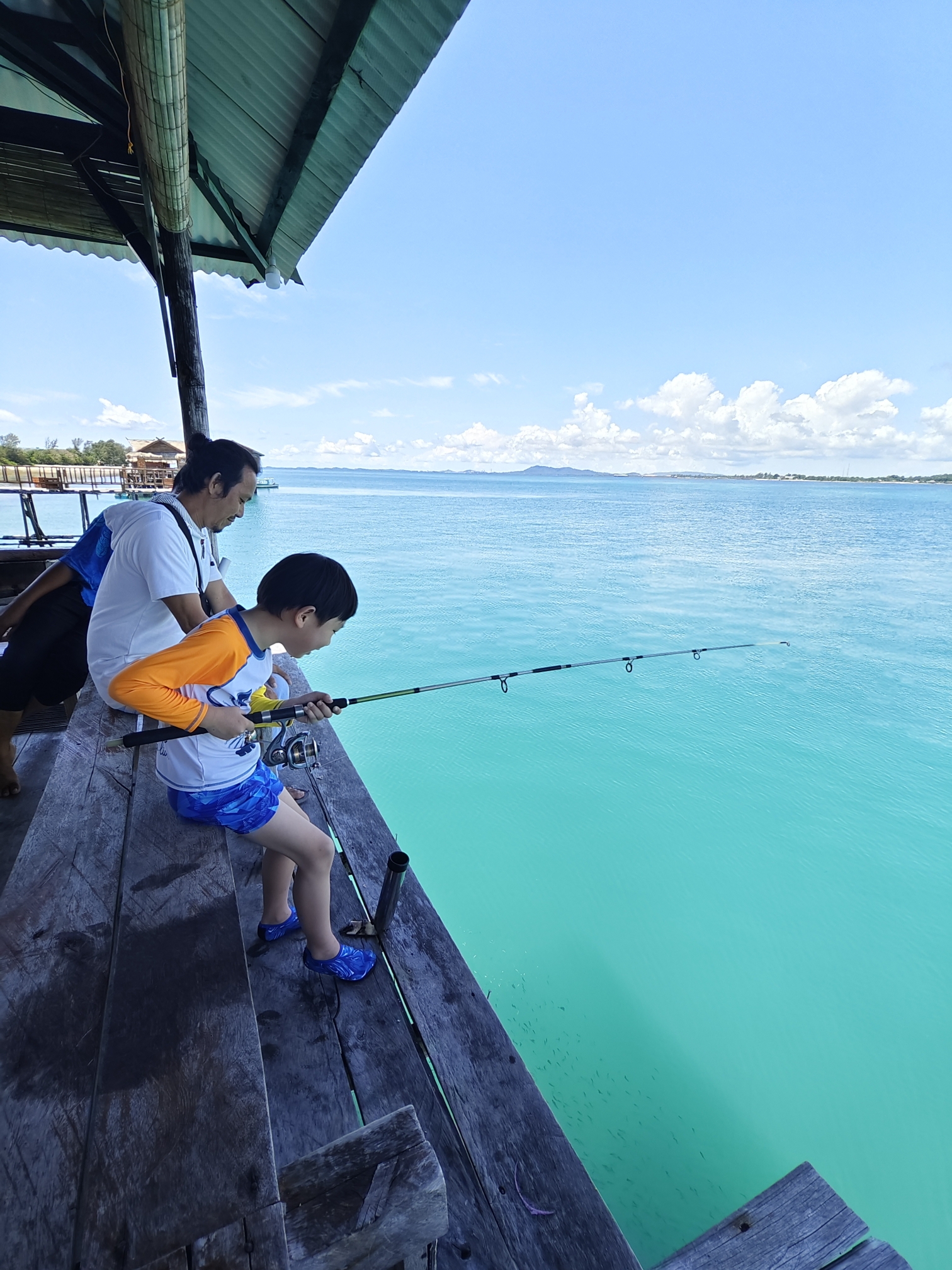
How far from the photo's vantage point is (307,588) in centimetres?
143

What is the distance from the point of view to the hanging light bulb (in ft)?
14.3

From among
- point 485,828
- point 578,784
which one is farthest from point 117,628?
point 578,784

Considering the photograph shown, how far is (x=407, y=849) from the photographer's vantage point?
523 cm

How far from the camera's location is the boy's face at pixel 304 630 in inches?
56.8

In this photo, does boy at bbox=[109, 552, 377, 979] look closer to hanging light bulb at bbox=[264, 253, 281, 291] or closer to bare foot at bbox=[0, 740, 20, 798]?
bare foot at bbox=[0, 740, 20, 798]

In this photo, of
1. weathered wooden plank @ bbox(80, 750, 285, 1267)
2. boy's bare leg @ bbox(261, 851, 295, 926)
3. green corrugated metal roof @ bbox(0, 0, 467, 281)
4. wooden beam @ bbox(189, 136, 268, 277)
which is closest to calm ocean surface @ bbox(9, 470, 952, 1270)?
boy's bare leg @ bbox(261, 851, 295, 926)

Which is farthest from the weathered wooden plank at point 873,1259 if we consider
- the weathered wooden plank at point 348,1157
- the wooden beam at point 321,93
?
the wooden beam at point 321,93

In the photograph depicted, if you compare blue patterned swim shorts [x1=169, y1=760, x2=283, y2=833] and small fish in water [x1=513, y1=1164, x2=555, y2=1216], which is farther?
blue patterned swim shorts [x1=169, y1=760, x2=283, y2=833]

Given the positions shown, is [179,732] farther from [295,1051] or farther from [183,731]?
[295,1051]

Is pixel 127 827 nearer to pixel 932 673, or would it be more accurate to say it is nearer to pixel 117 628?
pixel 117 628

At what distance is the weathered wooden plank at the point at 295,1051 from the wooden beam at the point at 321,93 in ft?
10.2

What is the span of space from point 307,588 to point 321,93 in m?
2.50

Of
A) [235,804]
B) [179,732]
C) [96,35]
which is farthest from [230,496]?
[96,35]

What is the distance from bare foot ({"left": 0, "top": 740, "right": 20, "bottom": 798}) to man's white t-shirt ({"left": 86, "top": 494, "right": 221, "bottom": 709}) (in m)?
1.04
